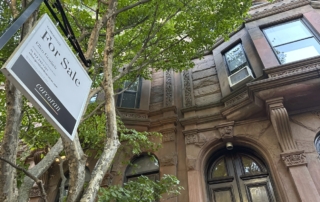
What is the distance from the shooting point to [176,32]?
6480 millimetres

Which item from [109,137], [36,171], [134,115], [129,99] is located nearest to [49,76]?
[109,137]

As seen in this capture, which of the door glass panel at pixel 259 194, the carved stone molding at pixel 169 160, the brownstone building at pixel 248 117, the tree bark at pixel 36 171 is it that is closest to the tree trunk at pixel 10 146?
the tree bark at pixel 36 171

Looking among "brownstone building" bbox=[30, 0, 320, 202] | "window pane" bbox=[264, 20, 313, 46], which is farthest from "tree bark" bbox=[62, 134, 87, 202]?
"window pane" bbox=[264, 20, 313, 46]

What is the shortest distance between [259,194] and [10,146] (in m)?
5.21

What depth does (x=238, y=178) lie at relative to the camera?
580 centimetres

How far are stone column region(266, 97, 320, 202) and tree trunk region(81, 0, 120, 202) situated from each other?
3.92 metres

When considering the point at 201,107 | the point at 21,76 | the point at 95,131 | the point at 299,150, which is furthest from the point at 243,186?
the point at 21,76

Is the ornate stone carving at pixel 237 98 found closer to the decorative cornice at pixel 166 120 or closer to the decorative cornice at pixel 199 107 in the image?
the decorative cornice at pixel 199 107

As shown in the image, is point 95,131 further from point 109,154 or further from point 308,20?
point 308,20

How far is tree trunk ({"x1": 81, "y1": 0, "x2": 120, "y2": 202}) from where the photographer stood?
8.09 feet

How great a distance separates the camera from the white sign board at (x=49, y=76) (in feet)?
5.92

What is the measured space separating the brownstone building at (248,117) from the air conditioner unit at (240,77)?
→ 1.2 inches

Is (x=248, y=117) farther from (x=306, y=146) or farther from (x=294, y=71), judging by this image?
(x=294, y=71)

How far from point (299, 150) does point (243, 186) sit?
1548 millimetres
